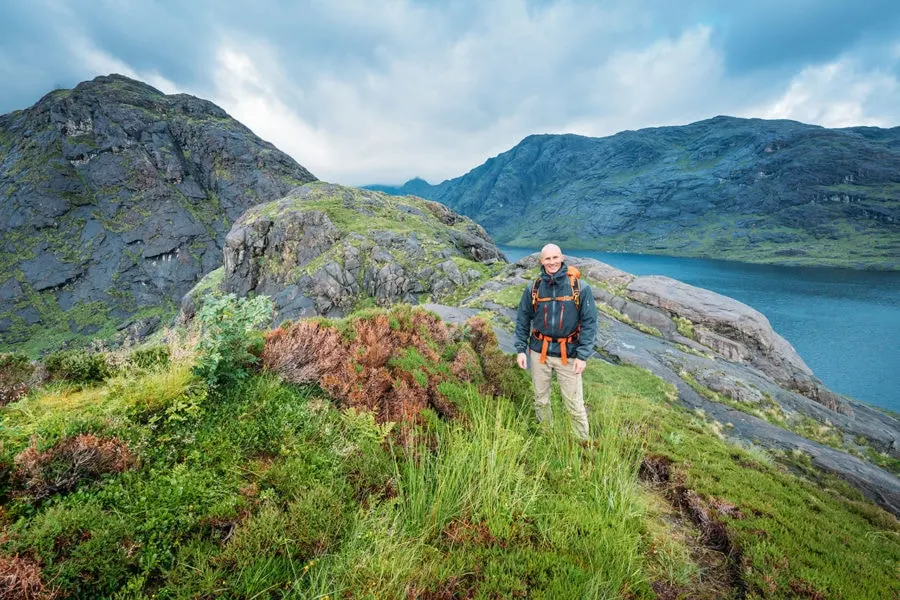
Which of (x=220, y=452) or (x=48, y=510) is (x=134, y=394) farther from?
(x=48, y=510)

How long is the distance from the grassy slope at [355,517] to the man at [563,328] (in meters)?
1.64

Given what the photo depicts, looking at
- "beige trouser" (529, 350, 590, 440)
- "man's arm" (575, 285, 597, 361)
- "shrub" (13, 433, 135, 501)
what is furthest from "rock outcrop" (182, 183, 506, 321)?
"shrub" (13, 433, 135, 501)

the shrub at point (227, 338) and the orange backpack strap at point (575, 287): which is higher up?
the orange backpack strap at point (575, 287)

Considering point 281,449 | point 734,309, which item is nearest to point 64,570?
point 281,449

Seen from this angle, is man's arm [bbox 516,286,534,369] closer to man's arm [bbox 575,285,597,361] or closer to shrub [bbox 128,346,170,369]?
man's arm [bbox 575,285,597,361]

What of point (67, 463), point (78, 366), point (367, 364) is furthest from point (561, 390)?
point (78, 366)

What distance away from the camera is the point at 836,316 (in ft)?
222

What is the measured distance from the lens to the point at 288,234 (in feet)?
190

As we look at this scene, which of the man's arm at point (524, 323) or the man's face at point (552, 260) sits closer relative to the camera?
the man's face at point (552, 260)

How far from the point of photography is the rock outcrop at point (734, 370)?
12.0 m

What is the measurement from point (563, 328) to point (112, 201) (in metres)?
192

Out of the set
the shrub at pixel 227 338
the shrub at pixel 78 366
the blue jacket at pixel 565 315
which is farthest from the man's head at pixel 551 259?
the shrub at pixel 78 366

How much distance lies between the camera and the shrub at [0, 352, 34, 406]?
4.74 m

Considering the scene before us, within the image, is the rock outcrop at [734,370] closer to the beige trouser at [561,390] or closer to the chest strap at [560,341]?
the beige trouser at [561,390]
